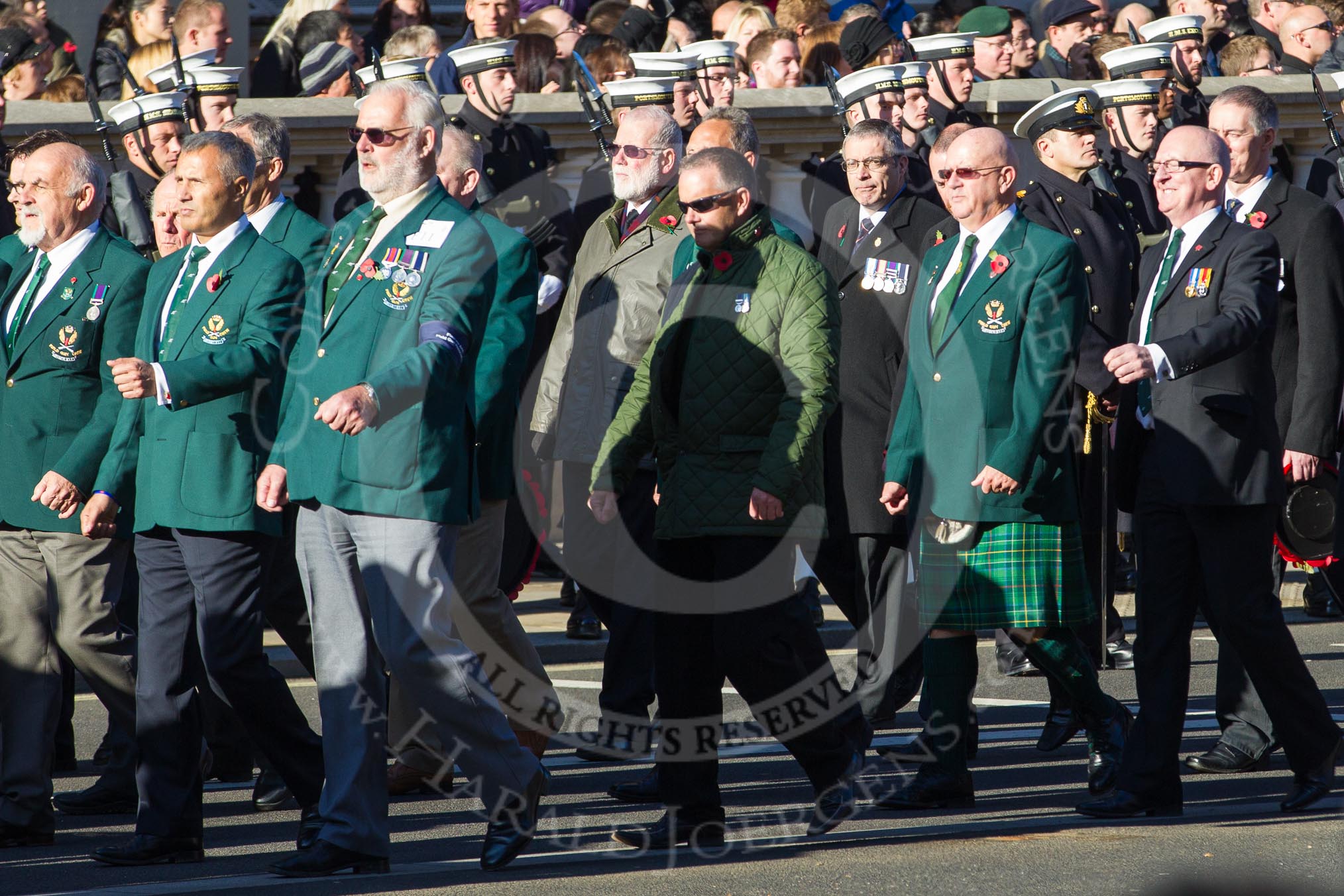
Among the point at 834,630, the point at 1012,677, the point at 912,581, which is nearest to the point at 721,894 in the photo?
the point at 912,581

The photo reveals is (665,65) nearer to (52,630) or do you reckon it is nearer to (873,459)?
(873,459)

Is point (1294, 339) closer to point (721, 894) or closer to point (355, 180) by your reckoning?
point (721, 894)

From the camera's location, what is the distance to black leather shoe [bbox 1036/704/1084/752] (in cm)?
753

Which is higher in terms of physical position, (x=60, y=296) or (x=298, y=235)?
(x=298, y=235)

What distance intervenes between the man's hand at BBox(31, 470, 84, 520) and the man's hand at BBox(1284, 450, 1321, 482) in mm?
3878

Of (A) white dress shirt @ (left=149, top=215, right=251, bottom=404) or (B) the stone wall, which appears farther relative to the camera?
(B) the stone wall

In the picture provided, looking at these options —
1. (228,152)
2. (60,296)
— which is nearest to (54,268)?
(60,296)

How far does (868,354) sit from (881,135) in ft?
2.73

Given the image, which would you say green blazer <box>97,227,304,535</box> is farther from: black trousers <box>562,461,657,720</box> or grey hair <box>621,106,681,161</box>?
grey hair <box>621,106,681,161</box>

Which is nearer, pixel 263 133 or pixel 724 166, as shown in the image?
pixel 724 166

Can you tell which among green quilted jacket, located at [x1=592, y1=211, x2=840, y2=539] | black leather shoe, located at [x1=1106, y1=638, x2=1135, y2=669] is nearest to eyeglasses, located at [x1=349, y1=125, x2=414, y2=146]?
green quilted jacket, located at [x1=592, y1=211, x2=840, y2=539]

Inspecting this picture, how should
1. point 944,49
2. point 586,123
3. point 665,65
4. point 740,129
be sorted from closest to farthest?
point 740,129, point 665,65, point 944,49, point 586,123

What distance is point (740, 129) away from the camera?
780 cm

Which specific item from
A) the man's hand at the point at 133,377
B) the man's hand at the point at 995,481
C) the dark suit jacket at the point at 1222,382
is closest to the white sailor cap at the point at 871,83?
the dark suit jacket at the point at 1222,382
